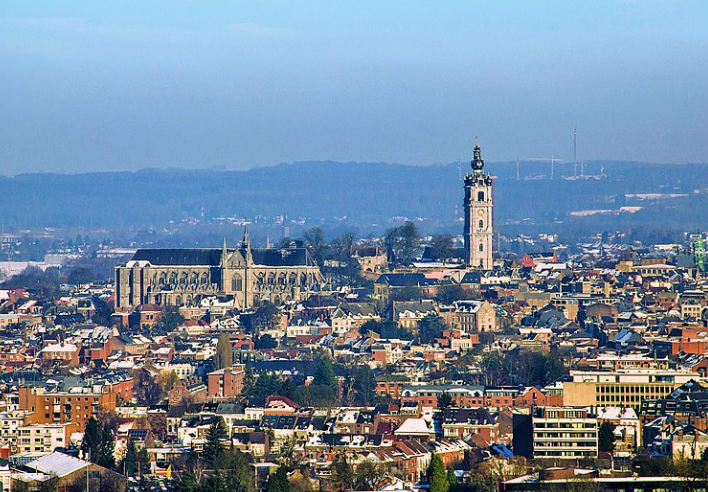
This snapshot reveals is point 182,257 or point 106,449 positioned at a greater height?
point 182,257

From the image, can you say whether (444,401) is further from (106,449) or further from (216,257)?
(216,257)

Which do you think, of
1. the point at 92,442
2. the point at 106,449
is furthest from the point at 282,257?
the point at 106,449

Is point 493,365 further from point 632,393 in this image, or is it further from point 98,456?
point 98,456

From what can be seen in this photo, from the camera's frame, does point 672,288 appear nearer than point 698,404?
No

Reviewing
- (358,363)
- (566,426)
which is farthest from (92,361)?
(566,426)

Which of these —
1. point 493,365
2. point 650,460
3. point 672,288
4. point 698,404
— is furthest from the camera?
point 672,288

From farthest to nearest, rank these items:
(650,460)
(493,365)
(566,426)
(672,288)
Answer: (672,288) < (493,365) < (566,426) < (650,460)

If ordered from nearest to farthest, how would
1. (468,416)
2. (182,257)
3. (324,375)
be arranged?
(468,416) < (324,375) < (182,257)
